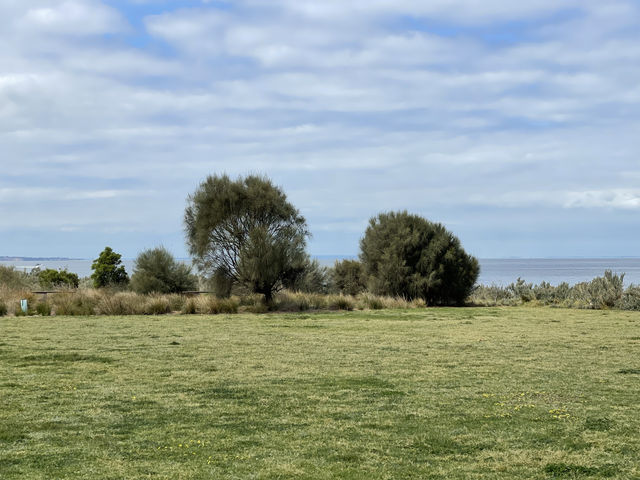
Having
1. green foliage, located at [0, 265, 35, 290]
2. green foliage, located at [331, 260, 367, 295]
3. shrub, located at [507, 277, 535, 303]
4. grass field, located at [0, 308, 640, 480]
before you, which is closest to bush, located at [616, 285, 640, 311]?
shrub, located at [507, 277, 535, 303]

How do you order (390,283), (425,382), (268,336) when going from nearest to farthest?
(425,382), (268,336), (390,283)

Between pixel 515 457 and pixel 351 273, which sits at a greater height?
pixel 351 273

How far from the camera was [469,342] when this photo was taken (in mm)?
14086

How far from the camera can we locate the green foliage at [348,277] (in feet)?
105

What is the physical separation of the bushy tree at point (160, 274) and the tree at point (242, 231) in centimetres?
328

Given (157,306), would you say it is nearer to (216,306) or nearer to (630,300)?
(216,306)

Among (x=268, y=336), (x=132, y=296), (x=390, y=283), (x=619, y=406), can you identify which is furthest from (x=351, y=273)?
(x=619, y=406)

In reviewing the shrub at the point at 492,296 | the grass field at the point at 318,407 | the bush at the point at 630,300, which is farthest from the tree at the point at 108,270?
the bush at the point at 630,300

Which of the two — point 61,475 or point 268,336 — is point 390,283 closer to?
point 268,336

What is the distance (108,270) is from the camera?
108 ft

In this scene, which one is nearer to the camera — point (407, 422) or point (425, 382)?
point (407, 422)

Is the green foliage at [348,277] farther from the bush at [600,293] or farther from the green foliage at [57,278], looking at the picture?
the green foliage at [57,278]

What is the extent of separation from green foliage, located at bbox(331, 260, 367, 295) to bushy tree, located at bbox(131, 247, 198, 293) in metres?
7.13

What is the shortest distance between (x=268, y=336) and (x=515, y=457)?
1016 centimetres
